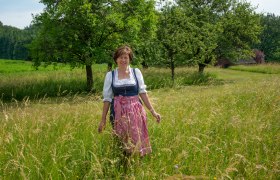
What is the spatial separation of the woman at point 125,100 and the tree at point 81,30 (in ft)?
37.6

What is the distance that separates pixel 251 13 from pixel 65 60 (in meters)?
18.4

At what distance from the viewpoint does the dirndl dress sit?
15.1 ft

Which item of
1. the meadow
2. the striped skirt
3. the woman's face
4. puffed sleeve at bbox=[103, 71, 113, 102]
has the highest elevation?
the woman's face

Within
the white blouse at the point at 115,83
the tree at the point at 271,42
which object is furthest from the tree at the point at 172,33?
the tree at the point at 271,42

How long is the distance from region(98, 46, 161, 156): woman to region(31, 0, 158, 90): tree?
11.4 m

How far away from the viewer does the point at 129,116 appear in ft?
15.4

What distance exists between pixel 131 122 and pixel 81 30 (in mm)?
13139

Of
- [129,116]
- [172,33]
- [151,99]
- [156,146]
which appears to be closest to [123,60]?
[129,116]

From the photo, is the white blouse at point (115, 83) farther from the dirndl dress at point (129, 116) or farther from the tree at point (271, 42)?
the tree at point (271, 42)

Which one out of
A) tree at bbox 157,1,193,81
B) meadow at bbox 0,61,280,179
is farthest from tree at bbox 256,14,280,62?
meadow at bbox 0,61,280,179

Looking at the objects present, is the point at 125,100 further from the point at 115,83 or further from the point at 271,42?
the point at 271,42

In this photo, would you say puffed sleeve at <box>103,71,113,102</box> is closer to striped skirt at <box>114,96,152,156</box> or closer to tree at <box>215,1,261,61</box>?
striped skirt at <box>114,96,152,156</box>

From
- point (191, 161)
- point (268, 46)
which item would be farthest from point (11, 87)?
point (268, 46)

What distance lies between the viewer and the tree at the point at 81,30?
16.2 metres
